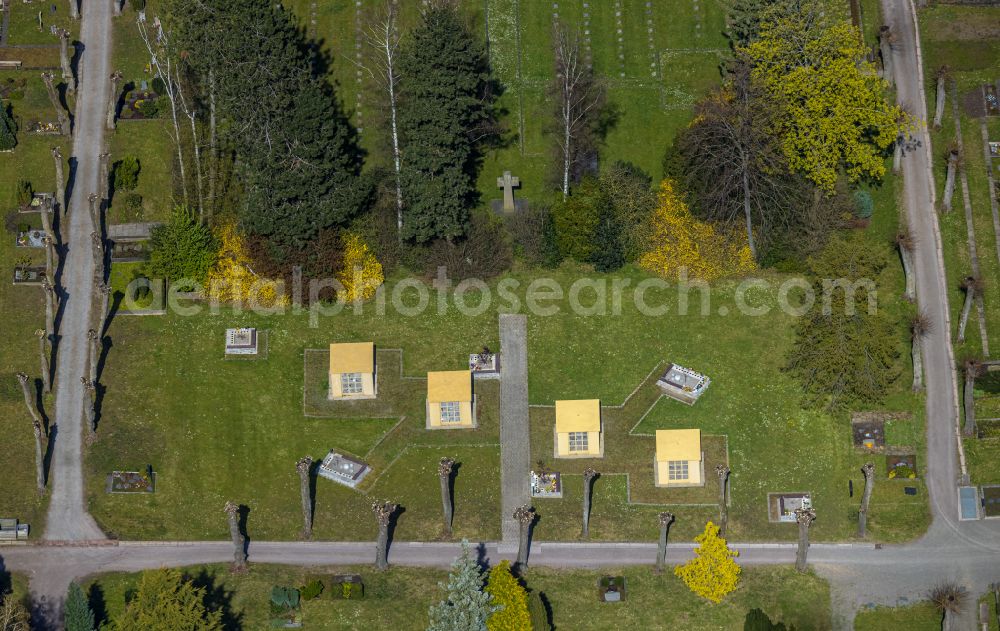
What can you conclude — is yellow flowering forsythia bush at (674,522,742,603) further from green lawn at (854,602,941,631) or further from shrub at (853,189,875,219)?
shrub at (853,189,875,219)

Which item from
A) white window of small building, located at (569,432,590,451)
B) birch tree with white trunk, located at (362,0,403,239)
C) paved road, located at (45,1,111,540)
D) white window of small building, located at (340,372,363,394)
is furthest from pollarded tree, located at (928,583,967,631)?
paved road, located at (45,1,111,540)

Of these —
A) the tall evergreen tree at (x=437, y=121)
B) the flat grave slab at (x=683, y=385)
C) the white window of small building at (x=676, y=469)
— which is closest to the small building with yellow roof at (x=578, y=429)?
the white window of small building at (x=676, y=469)

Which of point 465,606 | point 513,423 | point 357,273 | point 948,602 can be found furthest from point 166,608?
point 948,602

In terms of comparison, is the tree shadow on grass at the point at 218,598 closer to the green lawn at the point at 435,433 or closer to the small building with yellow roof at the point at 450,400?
the green lawn at the point at 435,433

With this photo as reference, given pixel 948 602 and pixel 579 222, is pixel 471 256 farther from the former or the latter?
pixel 948 602

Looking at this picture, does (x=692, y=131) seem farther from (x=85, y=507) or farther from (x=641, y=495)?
(x=85, y=507)
